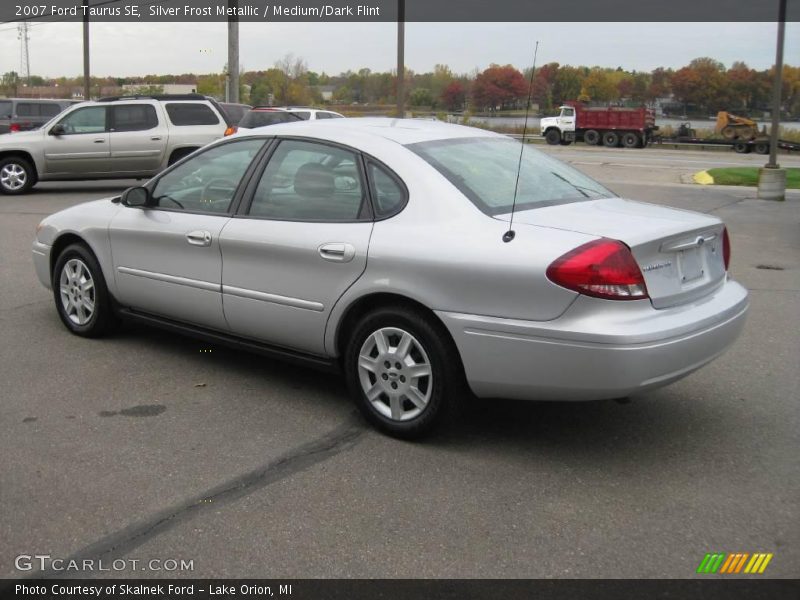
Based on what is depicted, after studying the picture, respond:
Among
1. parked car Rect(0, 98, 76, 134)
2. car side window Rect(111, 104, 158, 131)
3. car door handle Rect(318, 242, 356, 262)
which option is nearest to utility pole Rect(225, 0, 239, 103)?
parked car Rect(0, 98, 76, 134)

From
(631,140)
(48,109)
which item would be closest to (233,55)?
(48,109)

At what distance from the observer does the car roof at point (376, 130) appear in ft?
16.2

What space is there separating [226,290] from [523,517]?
237 centimetres

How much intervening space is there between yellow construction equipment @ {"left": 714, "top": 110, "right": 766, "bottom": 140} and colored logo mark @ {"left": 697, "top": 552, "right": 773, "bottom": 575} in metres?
43.3

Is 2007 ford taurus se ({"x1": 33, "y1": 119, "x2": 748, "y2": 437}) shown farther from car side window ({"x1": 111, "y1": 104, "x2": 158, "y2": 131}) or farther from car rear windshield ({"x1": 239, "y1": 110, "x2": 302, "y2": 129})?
car rear windshield ({"x1": 239, "y1": 110, "x2": 302, "y2": 129})

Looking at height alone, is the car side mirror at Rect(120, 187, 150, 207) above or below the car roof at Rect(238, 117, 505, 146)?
below

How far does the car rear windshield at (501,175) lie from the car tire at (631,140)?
42518mm

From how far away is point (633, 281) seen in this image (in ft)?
13.0

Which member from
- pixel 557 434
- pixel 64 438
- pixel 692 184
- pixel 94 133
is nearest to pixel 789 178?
pixel 692 184

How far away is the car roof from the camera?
494 cm

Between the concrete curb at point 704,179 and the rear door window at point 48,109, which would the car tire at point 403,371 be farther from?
the rear door window at point 48,109

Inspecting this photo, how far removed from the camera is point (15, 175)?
17.1 meters

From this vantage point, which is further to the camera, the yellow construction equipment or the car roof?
the yellow construction equipment

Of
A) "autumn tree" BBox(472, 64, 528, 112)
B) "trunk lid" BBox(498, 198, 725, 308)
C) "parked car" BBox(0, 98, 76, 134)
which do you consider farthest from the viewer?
"parked car" BBox(0, 98, 76, 134)
